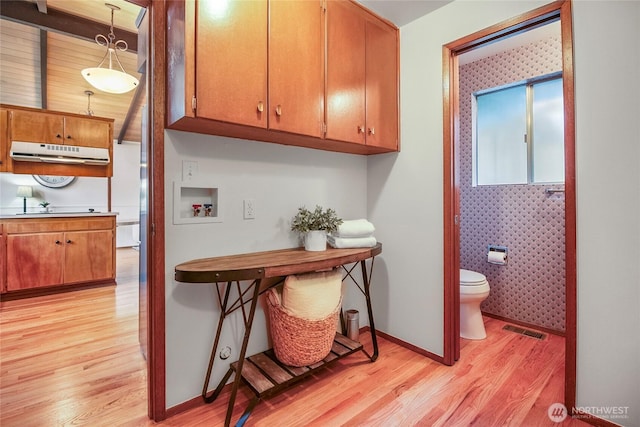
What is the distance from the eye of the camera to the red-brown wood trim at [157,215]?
1.42 meters

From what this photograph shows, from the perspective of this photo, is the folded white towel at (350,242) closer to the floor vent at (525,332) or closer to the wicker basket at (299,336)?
the wicker basket at (299,336)

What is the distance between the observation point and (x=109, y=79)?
9.12 ft

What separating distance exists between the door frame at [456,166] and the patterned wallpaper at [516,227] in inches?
38.1

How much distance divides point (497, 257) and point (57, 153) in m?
5.21

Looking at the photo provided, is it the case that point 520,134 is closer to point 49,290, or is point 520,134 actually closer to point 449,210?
point 449,210

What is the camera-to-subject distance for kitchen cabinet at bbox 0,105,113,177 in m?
3.54

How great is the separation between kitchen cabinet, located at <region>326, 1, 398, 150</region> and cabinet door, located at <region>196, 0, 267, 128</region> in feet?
1.50

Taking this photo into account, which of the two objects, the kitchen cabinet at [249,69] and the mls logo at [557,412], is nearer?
the kitchen cabinet at [249,69]

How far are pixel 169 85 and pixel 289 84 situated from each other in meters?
0.58

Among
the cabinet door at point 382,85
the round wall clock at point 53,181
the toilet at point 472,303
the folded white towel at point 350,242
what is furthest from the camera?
the round wall clock at point 53,181

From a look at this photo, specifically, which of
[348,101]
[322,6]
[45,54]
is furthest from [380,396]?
[45,54]

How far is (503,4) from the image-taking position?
5.61ft

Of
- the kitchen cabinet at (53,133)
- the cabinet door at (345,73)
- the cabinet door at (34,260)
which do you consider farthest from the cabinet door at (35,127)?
the cabinet door at (345,73)

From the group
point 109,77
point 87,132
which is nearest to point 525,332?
point 109,77
